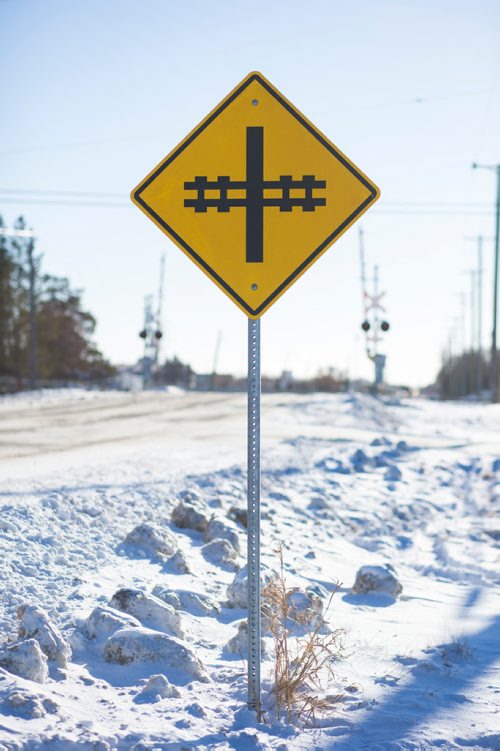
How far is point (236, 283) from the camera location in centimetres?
350

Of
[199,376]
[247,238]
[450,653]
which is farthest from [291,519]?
[199,376]

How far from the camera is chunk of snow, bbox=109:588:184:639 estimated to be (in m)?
4.34

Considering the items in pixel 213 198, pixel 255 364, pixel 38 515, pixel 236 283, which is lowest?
pixel 38 515

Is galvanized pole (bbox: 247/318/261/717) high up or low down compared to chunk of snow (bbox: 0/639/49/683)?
up

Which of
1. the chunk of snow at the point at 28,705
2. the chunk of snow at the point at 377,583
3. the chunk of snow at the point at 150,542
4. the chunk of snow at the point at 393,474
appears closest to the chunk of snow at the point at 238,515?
the chunk of snow at the point at 150,542

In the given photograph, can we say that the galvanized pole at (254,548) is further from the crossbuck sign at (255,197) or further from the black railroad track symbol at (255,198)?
the black railroad track symbol at (255,198)

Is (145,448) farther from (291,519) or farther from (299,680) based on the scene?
(299,680)

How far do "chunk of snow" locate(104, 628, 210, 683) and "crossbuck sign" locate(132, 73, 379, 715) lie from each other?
49 centimetres

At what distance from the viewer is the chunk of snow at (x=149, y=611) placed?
4.34 metres

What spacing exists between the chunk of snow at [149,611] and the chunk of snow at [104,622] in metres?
0.17

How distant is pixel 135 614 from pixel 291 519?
4077 mm

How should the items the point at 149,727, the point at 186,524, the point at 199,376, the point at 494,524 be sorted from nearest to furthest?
the point at 149,727 < the point at 186,524 < the point at 494,524 < the point at 199,376

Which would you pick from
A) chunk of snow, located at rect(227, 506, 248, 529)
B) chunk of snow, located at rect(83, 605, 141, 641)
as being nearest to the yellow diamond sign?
chunk of snow, located at rect(83, 605, 141, 641)

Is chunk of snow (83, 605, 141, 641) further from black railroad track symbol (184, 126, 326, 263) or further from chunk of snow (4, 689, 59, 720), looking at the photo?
black railroad track symbol (184, 126, 326, 263)
